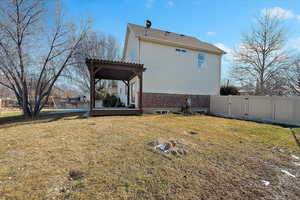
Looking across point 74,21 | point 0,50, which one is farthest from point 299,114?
point 0,50

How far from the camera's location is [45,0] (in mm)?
8852

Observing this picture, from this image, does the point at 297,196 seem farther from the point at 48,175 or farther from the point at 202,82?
the point at 202,82

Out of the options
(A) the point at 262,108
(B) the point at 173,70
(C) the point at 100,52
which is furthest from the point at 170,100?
(C) the point at 100,52

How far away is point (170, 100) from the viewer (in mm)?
11047

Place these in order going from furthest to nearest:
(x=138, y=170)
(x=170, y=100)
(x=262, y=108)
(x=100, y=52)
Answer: (x=100, y=52) < (x=170, y=100) < (x=262, y=108) < (x=138, y=170)

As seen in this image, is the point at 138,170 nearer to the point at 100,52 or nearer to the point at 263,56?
the point at 100,52

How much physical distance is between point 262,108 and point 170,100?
593 cm

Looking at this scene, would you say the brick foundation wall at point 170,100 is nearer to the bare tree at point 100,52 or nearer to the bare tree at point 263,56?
the bare tree at point 263,56

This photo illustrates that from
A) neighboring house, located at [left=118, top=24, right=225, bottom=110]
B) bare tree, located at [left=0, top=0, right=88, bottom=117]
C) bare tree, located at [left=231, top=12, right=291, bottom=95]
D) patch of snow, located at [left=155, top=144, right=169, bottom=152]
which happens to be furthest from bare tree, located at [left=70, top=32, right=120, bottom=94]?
patch of snow, located at [left=155, top=144, right=169, bottom=152]

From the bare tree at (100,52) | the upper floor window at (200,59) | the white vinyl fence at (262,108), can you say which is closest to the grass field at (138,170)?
the white vinyl fence at (262,108)

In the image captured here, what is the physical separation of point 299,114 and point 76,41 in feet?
47.3

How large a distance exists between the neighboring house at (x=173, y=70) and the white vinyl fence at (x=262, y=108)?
1966 mm

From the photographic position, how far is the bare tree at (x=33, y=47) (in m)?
8.25

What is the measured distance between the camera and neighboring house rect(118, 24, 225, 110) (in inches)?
410
